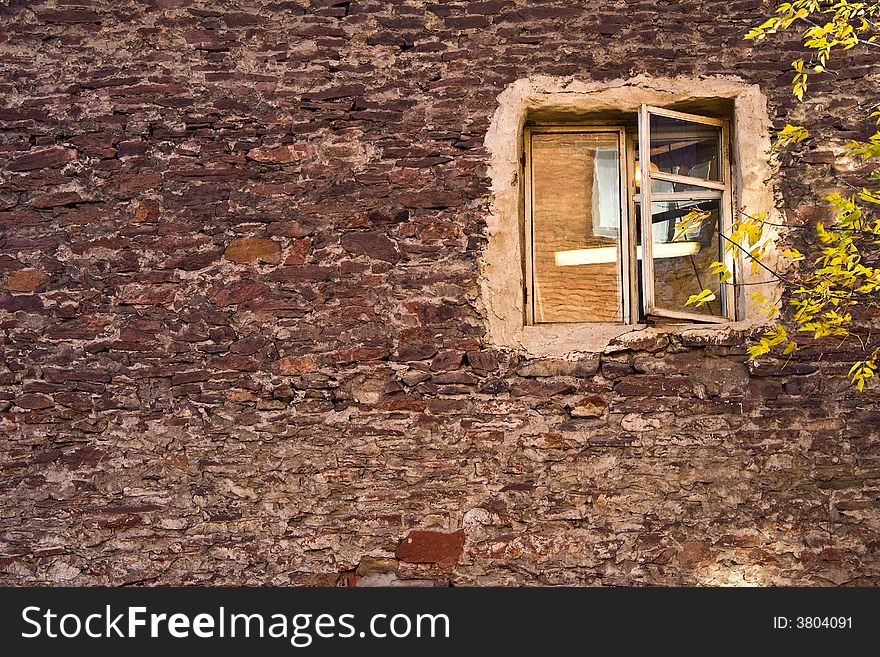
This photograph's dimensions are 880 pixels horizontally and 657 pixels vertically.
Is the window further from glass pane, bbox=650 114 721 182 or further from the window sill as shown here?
the window sill

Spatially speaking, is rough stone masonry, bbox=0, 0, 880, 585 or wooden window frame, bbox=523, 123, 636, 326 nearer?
rough stone masonry, bbox=0, 0, 880, 585

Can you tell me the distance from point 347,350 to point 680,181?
1.84 metres

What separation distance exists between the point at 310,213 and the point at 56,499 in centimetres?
186

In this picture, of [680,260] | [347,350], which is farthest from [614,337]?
[347,350]

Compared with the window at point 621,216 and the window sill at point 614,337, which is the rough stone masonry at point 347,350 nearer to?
the window sill at point 614,337

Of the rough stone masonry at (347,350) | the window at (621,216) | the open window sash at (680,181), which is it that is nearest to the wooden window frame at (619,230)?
the window at (621,216)

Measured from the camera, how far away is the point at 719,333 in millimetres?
4113

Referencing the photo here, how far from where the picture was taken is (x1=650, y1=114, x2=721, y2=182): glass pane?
14.1 ft

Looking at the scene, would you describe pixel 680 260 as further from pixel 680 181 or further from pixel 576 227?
pixel 576 227

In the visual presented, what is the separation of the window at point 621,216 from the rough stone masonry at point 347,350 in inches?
10.7

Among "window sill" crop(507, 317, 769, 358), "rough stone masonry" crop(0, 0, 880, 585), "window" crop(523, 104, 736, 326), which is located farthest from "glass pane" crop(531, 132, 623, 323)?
"rough stone masonry" crop(0, 0, 880, 585)

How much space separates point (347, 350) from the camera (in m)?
4.17

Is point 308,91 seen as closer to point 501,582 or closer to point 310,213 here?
point 310,213

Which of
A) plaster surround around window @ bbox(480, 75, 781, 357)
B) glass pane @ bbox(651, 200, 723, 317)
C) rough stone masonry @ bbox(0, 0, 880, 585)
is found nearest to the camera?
rough stone masonry @ bbox(0, 0, 880, 585)
